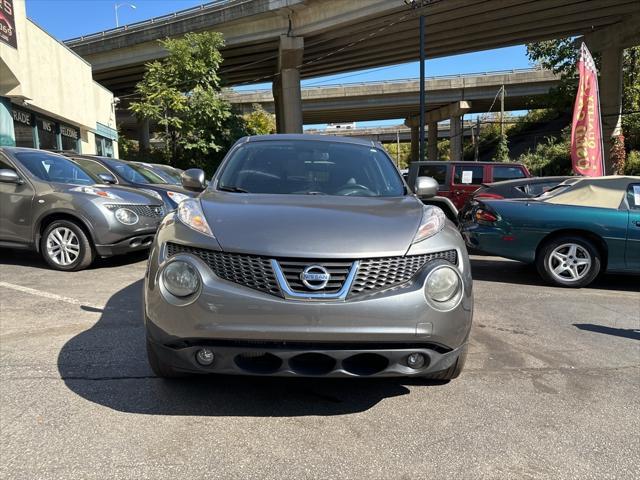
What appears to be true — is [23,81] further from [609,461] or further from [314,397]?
[609,461]

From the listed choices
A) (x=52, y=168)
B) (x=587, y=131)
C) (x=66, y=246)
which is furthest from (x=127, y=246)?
(x=587, y=131)

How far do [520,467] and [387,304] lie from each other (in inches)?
40.5

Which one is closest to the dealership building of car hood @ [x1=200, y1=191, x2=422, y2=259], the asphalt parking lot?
the asphalt parking lot

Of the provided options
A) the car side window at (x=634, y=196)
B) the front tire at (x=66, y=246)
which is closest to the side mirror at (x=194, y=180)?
the front tire at (x=66, y=246)

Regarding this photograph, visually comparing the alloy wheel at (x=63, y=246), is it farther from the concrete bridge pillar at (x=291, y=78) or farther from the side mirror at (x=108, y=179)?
the concrete bridge pillar at (x=291, y=78)

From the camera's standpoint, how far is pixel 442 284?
280 centimetres

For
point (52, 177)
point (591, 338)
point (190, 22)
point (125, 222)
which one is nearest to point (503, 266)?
point (591, 338)

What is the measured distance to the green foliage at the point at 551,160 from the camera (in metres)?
40.5

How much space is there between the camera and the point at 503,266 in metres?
8.34

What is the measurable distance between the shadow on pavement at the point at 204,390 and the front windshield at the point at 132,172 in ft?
19.3

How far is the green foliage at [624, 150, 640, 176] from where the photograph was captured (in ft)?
103

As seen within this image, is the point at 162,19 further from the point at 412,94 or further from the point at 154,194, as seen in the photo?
the point at 154,194

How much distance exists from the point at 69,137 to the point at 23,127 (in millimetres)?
4476

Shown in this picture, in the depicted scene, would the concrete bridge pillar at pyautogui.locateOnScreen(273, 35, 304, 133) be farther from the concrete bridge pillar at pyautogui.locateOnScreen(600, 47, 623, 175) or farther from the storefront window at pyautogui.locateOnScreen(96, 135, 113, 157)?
the concrete bridge pillar at pyautogui.locateOnScreen(600, 47, 623, 175)
